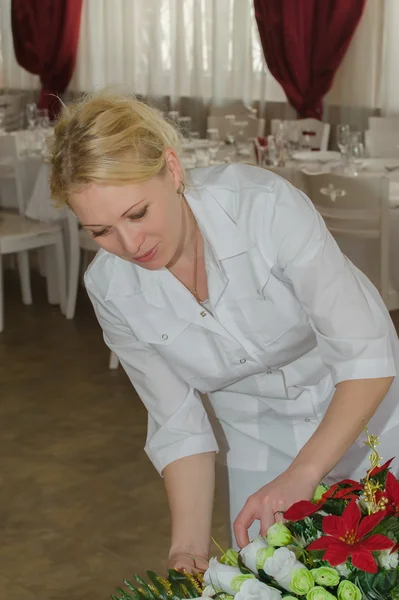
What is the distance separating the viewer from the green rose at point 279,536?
1064 millimetres

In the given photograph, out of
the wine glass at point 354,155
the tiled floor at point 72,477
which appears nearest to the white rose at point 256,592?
the tiled floor at point 72,477

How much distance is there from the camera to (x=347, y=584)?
3.24ft

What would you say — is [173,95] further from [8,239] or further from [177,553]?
[177,553]

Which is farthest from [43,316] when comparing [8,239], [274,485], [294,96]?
[274,485]

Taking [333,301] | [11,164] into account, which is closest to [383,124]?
[11,164]

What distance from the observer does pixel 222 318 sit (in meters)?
1.62

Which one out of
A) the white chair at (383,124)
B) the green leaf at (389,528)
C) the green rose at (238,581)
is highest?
the green leaf at (389,528)

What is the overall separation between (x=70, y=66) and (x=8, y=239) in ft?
12.8

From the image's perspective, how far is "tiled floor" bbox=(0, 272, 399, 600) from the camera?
2996 millimetres

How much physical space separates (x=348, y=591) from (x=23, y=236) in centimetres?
479

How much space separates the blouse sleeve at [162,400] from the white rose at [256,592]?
603mm

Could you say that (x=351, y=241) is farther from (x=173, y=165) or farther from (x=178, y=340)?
(x=173, y=165)

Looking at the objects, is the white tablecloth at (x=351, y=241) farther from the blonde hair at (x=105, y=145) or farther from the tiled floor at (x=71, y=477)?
the blonde hair at (x=105, y=145)

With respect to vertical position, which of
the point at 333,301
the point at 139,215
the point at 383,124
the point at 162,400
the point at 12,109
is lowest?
the point at 12,109
